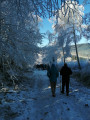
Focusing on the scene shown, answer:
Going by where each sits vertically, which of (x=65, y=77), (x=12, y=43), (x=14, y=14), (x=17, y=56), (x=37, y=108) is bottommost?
(x=37, y=108)

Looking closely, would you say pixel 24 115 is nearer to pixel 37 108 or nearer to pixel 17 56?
pixel 37 108

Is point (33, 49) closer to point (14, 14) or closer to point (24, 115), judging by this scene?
point (14, 14)

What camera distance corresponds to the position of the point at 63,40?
64.9ft

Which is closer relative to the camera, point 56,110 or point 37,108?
point 56,110

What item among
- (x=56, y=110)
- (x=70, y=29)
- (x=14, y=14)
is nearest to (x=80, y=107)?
(x=56, y=110)

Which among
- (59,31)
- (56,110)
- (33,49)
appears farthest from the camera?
(59,31)

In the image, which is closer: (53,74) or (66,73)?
(53,74)

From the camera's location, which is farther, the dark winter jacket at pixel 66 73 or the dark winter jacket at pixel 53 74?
the dark winter jacket at pixel 66 73

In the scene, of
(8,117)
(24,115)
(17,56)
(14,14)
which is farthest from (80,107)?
(14,14)

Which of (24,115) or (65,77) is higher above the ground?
(65,77)

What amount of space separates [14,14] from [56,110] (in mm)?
3740

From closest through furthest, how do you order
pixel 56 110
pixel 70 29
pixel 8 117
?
pixel 8 117
pixel 56 110
pixel 70 29

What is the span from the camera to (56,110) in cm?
411

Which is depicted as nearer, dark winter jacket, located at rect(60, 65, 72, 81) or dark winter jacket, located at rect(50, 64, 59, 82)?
dark winter jacket, located at rect(50, 64, 59, 82)
